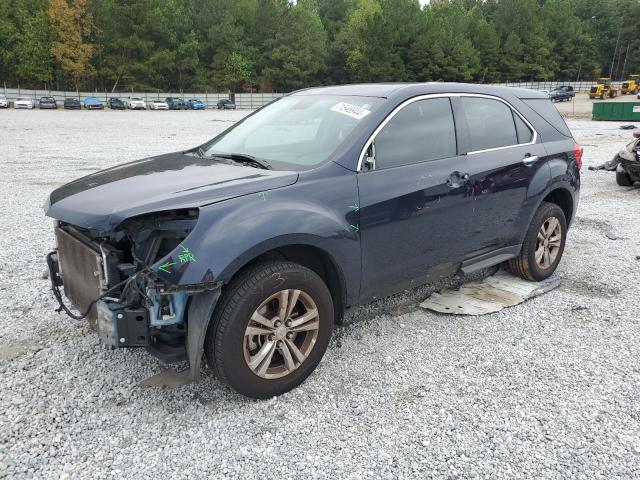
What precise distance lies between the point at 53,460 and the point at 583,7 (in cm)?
13774

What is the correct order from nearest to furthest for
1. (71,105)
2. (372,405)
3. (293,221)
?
(293,221) → (372,405) → (71,105)

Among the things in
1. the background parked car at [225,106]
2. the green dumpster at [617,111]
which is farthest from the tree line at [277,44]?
the green dumpster at [617,111]

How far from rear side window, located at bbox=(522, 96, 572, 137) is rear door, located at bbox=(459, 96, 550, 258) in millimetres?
296

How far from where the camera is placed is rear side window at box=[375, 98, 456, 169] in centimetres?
360

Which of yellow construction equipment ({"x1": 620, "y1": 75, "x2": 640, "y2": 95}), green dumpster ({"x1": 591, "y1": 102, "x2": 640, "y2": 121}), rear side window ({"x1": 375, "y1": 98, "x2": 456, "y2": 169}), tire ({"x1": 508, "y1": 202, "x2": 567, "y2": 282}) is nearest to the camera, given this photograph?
rear side window ({"x1": 375, "y1": 98, "x2": 456, "y2": 169})

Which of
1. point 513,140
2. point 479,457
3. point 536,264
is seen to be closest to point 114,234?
point 479,457

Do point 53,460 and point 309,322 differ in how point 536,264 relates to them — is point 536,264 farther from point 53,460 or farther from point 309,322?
point 53,460

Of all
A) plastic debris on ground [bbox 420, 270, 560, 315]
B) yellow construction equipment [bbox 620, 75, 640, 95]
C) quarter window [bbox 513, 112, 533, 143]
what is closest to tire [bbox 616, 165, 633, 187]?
→ plastic debris on ground [bbox 420, 270, 560, 315]

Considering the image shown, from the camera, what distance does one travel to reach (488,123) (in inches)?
173

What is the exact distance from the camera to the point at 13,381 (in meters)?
3.31

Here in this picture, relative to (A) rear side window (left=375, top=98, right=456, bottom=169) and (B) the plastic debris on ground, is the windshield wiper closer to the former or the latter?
(A) rear side window (left=375, top=98, right=456, bottom=169)

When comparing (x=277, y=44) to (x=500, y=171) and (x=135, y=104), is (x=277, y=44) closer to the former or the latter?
(x=135, y=104)

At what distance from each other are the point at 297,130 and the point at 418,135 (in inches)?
35.5

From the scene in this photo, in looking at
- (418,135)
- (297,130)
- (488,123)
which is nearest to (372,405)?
(418,135)
